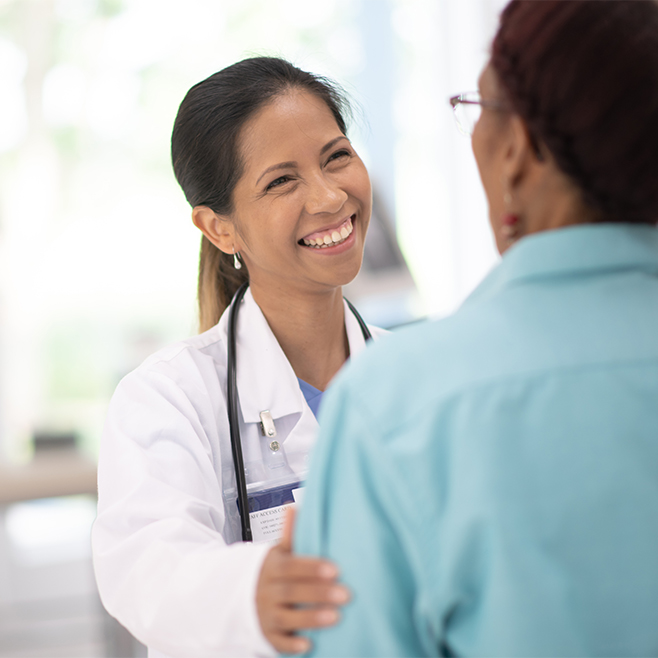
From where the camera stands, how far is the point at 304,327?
1.61m

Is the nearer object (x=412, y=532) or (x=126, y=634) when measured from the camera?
(x=412, y=532)

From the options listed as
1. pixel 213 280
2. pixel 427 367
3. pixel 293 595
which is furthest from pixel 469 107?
pixel 213 280

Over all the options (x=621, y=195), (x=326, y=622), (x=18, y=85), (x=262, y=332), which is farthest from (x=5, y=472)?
(x=18, y=85)

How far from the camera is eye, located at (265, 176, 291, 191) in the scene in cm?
149

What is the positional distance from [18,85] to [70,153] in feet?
1.56

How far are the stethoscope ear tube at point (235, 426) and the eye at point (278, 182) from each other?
10.8 inches

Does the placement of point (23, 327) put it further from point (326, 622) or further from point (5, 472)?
point (326, 622)

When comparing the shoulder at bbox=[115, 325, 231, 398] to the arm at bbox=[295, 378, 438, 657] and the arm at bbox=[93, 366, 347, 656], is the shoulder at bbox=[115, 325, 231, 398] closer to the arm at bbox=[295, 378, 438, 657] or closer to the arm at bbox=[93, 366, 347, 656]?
the arm at bbox=[93, 366, 347, 656]

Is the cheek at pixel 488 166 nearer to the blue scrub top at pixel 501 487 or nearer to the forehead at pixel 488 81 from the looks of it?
the forehead at pixel 488 81

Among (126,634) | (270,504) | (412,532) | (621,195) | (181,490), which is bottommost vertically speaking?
(126,634)

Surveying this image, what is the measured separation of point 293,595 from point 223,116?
1.05 metres

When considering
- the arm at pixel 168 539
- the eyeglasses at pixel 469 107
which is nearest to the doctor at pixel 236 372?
the arm at pixel 168 539

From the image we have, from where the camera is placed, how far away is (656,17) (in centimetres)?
71

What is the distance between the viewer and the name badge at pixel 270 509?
1.29 meters
